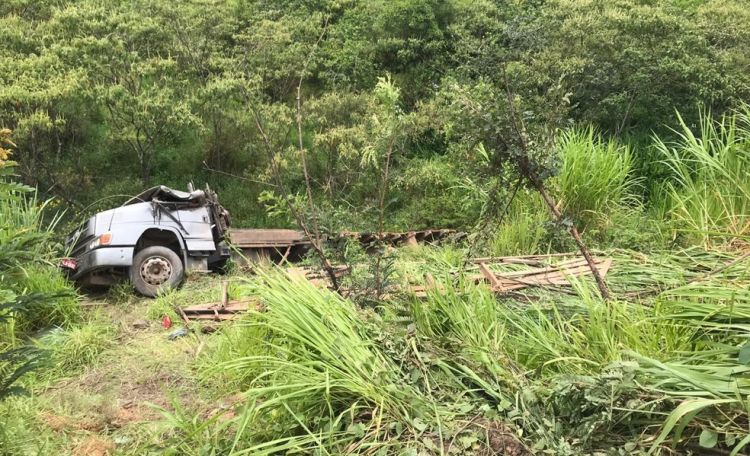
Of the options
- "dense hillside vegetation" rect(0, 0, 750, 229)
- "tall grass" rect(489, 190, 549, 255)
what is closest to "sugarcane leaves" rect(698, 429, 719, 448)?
"tall grass" rect(489, 190, 549, 255)

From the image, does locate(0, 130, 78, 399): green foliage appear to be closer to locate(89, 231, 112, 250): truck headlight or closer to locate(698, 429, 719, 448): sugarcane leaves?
locate(89, 231, 112, 250): truck headlight

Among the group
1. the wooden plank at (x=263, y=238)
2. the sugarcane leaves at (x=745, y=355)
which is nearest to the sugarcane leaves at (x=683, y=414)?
the sugarcane leaves at (x=745, y=355)

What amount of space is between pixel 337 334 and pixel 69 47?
28.8 ft

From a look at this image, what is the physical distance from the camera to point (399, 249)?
249 inches

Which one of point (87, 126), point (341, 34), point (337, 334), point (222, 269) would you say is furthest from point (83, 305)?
point (341, 34)

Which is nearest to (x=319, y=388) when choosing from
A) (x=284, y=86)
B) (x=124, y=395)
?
(x=124, y=395)

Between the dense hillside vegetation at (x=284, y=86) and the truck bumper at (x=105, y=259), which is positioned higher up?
the dense hillside vegetation at (x=284, y=86)

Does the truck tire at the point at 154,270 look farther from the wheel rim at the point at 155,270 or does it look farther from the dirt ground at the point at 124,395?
the dirt ground at the point at 124,395

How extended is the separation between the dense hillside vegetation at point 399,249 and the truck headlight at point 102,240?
504mm

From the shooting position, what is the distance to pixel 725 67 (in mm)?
8820

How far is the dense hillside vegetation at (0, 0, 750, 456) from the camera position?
255cm

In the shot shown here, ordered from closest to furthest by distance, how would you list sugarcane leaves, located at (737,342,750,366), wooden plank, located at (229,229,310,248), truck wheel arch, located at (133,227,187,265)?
1. sugarcane leaves, located at (737,342,750,366)
2. truck wheel arch, located at (133,227,187,265)
3. wooden plank, located at (229,229,310,248)

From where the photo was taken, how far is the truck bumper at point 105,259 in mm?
6297

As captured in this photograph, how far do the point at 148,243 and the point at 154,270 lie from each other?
1.54 feet
